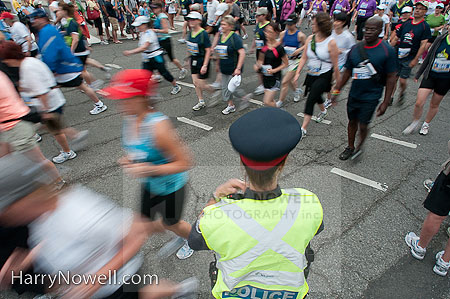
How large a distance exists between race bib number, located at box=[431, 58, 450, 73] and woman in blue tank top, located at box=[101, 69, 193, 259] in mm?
4219

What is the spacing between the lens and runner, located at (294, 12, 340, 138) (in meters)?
4.18

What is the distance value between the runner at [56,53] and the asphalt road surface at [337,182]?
3.19ft

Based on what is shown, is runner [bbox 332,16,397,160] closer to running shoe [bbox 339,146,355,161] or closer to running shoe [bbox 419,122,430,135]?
running shoe [bbox 339,146,355,161]

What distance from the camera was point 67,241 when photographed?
1475 millimetres

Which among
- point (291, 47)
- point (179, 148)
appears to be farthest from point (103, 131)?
point (291, 47)

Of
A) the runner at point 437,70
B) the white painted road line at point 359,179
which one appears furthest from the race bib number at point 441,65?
the white painted road line at point 359,179

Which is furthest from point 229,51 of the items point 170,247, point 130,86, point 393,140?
point 170,247

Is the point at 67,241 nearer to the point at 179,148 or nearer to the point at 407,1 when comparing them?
the point at 179,148

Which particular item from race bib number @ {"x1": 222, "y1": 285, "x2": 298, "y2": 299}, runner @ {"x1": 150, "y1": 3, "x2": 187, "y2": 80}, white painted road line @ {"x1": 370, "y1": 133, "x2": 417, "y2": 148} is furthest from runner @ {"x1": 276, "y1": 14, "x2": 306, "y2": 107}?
race bib number @ {"x1": 222, "y1": 285, "x2": 298, "y2": 299}

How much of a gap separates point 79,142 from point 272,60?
12.0 ft

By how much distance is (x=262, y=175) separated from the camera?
1272 mm

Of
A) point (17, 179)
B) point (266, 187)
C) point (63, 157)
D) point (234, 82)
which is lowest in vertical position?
point (63, 157)

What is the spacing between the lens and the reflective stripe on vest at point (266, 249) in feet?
4.00

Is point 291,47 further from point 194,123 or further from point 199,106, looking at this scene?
point 194,123
